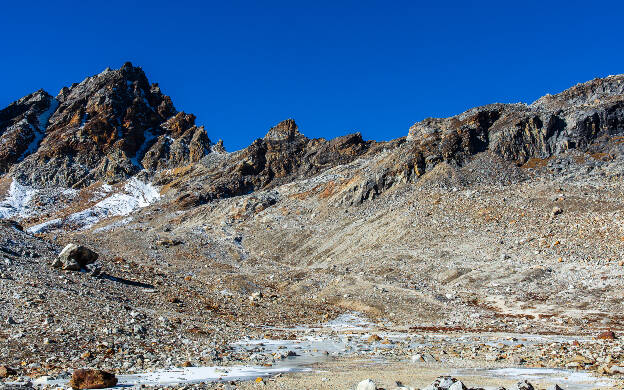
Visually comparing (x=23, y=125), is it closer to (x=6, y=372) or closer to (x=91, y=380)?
(x=6, y=372)

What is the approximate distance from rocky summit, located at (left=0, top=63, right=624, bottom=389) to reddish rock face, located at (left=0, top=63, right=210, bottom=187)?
1350 centimetres

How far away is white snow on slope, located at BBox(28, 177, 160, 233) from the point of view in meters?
100

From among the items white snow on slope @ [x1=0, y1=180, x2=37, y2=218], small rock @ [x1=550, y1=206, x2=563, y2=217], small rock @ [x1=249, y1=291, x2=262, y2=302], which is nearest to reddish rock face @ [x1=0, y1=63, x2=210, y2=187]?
white snow on slope @ [x1=0, y1=180, x2=37, y2=218]

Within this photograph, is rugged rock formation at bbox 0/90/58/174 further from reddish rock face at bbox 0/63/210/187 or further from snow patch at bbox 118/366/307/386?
snow patch at bbox 118/366/307/386

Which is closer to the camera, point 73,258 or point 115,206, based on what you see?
point 73,258

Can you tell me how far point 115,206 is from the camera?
11506cm

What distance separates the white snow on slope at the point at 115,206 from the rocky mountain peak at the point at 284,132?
3895 centimetres

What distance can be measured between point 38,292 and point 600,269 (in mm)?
37886

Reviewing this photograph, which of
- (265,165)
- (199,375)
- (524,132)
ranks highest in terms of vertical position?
(265,165)

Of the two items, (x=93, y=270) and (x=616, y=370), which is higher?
(x=93, y=270)

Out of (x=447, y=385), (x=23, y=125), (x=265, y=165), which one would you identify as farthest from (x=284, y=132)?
(x=447, y=385)

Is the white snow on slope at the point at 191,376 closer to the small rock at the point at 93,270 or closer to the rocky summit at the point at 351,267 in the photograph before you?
the rocky summit at the point at 351,267

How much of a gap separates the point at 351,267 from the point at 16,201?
381 feet

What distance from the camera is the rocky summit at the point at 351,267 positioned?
514 inches
